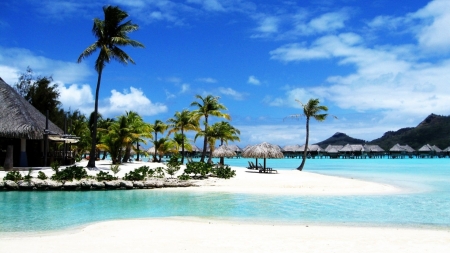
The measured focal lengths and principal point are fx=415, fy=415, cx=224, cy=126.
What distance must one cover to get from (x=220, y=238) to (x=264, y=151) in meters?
18.7

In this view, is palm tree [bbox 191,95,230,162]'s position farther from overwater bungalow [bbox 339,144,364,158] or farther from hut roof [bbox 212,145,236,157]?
overwater bungalow [bbox 339,144,364,158]

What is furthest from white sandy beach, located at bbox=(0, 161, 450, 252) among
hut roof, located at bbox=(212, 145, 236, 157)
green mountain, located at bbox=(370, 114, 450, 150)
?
green mountain, located at bbox=(370, 114, 450, 150)

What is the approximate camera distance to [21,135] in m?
22.2

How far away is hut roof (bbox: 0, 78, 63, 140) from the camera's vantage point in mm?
22141

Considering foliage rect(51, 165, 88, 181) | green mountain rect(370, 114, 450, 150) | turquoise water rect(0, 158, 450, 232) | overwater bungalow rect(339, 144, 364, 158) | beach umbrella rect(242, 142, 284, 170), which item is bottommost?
turquoise water rect(0, 158, 450, 232)

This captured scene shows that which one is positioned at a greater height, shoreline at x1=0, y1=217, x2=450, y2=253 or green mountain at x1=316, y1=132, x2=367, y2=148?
green mountain at x1=316, y1=132, x2=367, y2=148

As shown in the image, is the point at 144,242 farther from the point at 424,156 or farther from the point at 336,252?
the point at 424,156

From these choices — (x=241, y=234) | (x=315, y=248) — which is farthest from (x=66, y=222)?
(x=315, y=248)

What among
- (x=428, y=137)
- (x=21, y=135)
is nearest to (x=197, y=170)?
(x=21, y=135)

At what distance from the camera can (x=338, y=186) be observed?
64.8ft

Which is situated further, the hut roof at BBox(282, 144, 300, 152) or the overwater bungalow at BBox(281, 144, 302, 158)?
the hut roof at BBox(282, 144, 300, 152)

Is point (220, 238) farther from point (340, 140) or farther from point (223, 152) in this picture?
point (340, 140)

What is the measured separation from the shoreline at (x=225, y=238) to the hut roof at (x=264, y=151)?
15994 millimetres

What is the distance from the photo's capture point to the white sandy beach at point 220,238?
726 centimetres
